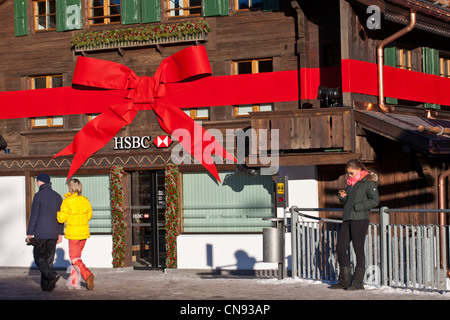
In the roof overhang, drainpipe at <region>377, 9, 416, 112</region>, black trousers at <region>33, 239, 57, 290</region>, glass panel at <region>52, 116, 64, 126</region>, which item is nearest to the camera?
black trousers at <region>33, 239, 57, 290</region>

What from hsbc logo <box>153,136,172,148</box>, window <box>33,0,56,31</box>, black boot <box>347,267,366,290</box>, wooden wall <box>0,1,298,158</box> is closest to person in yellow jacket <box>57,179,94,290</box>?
black boot <box>347,267,366,290</box>

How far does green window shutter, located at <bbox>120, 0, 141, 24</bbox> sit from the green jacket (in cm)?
854

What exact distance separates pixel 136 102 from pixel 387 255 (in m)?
8.09

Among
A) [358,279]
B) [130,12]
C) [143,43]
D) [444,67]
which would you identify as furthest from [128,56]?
[358,279]

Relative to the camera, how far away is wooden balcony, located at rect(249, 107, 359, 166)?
58.5ft

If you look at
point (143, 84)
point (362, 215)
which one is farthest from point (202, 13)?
point (362, 215)

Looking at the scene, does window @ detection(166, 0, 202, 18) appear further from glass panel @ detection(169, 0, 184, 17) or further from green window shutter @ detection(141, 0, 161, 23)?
green window shutter @ detection(141, 0, 161, 23)

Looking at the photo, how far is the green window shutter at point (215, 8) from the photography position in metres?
19.9

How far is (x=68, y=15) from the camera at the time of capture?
2136 cm

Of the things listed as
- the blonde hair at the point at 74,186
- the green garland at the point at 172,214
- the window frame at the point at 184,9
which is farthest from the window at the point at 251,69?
the blonde hair at the point at 74,186

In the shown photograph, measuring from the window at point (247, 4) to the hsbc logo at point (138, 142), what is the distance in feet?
10.4

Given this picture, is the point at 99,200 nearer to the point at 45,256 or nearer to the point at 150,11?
the point at 150,11

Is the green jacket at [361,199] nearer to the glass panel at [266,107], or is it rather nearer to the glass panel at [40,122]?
the glass panel at [266,107]

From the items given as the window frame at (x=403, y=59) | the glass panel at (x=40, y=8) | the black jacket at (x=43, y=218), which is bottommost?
the black jacket at (x=43, y=218)
